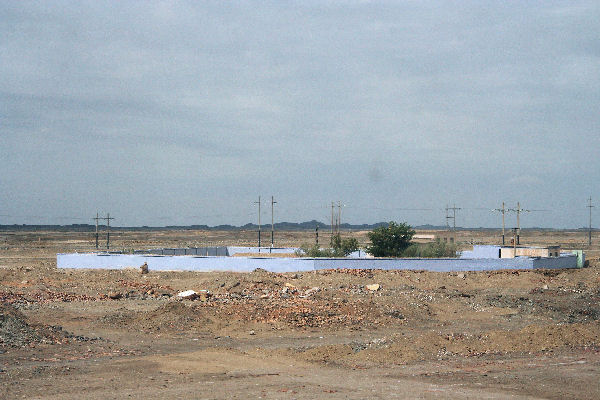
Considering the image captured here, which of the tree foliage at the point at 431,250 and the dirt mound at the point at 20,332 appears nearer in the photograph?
the dirt mound at the point at 20,332

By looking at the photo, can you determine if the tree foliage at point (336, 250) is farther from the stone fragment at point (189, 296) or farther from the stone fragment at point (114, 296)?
the stone fragment at point (114, 296)

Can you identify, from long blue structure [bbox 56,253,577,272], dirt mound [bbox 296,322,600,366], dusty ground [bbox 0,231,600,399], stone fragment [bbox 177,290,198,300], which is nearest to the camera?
dusty ground [bbox 0,231,600,399]

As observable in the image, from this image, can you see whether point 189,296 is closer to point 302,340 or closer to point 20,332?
point 302,340

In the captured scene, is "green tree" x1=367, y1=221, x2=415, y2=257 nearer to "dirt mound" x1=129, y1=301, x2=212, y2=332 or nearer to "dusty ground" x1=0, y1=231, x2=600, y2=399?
"dusty ground" x1=0, y1=231, x2=600, y2=399

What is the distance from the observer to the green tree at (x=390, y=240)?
44.8 m

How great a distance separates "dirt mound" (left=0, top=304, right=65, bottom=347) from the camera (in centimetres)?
1719

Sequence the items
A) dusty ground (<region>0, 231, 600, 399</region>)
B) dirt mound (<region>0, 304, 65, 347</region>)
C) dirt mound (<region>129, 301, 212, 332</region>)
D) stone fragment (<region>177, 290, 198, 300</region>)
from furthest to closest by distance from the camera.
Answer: stone fragment (<region>177, 290, 198, 300</region>) → dirt mound (<region>129, 301, 212, 332</region>) → dirt mound (<region>0, 304, 65, 347</region>) → dusty ground (<region>0, 231, 600, 399</region>)

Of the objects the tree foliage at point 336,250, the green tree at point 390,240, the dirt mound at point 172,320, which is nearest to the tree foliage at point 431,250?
the green tree at point 390,240

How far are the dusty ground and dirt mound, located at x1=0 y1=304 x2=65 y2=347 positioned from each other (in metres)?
0.05

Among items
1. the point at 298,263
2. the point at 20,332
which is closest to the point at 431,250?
the point at 298,263

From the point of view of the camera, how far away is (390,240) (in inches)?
1772

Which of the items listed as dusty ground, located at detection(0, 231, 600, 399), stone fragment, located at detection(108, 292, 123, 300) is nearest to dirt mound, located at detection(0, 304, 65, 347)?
dusty ground, located at detection(0, 231, 600, 399)

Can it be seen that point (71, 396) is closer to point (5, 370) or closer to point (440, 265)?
point (5, 370)

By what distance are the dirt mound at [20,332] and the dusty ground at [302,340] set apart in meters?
0.05
